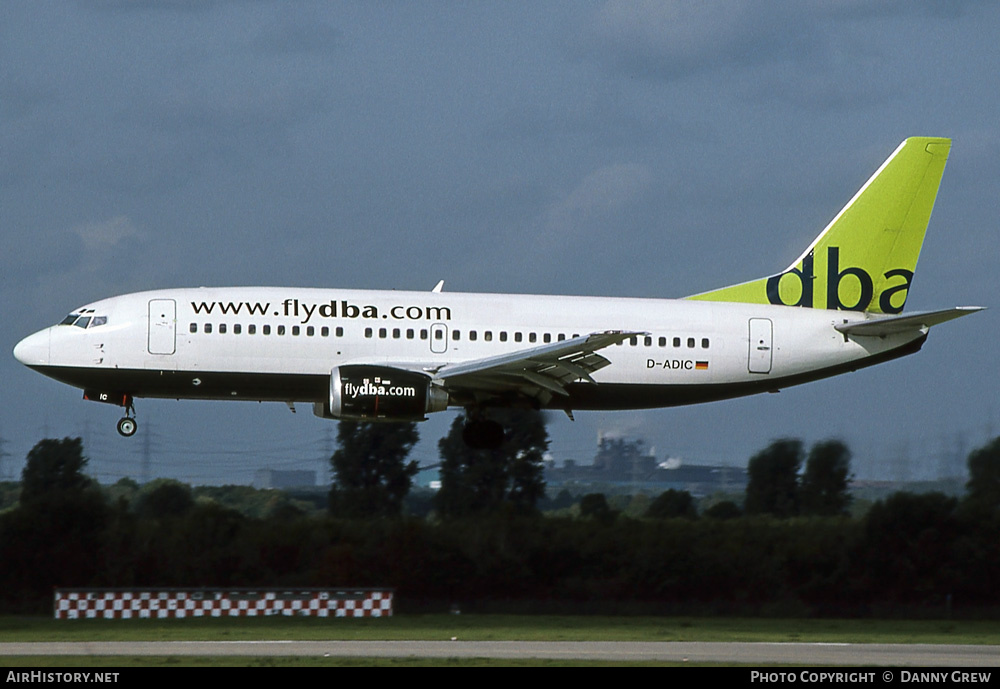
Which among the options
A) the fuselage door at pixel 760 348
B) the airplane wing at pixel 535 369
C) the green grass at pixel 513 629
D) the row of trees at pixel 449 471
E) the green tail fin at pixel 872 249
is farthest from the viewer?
the row of trees at pixel 449 471

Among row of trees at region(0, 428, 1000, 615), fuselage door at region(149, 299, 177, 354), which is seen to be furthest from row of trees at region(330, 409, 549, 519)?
fuselage door at region(149, 299, 177, 354)

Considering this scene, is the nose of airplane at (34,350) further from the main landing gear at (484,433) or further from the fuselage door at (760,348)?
the fuselage door at (760,348)

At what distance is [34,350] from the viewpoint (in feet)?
118

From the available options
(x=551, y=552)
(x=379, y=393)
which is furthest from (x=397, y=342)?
(x=551, y=552)

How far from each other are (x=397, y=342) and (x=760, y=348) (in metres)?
10.1

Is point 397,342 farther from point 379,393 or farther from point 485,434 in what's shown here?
point 485,434

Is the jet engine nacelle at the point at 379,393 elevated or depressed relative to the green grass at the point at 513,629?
elevated

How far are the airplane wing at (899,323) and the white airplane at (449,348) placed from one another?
0.06m

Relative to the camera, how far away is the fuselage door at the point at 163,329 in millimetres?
35500

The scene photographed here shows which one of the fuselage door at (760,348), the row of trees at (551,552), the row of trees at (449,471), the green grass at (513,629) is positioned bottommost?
the green grass at (513,629)

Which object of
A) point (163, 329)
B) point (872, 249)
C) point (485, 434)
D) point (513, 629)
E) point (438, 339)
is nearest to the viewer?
point (163, 329)

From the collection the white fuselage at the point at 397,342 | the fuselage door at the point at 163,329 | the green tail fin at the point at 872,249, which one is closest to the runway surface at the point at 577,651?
the white fuselage at the point at 397,342
